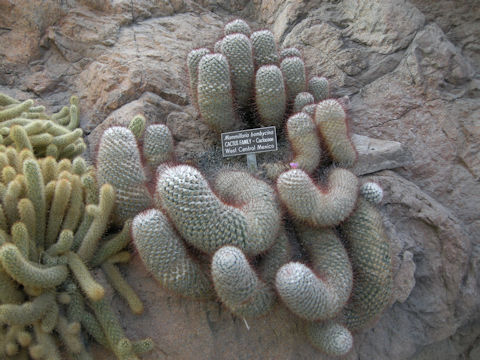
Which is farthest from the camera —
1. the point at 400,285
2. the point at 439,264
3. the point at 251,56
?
the point at 251,56

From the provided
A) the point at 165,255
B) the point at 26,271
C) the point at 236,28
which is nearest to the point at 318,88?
the point at 236,28

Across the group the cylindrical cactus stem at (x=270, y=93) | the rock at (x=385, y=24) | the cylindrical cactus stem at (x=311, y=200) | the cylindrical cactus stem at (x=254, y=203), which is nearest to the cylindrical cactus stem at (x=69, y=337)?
the cylindrical cactus stem at (x=254, y=203)

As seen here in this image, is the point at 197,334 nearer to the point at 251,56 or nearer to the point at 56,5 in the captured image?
the point at 251,56

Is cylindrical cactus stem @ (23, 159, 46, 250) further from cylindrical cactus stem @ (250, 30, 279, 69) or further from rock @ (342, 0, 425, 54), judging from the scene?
rock @ (342, 0, 425, 54)

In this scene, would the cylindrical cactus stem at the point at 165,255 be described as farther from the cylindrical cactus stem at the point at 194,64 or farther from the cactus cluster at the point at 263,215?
the cylindrical cactus stem at the point at 194,64

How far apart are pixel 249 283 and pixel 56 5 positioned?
11.0 ft

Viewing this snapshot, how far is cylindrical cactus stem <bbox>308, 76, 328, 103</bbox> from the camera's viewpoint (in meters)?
3.00

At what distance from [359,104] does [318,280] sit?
2031 millimetres

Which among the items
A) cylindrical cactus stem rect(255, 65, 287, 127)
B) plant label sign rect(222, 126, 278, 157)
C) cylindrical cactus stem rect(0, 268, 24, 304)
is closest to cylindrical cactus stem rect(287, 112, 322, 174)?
plant label sign rect(222, 126, 278, 157)

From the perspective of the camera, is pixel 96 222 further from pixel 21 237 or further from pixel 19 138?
pixel 19 138

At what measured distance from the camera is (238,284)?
5.44 feet

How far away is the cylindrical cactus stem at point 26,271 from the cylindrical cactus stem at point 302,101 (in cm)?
185

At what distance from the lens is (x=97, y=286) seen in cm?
172

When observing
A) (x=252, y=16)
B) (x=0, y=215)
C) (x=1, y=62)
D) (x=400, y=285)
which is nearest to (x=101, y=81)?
(x=1, y=62)
